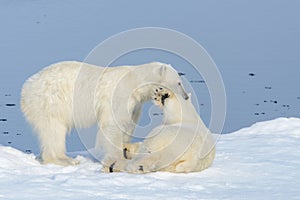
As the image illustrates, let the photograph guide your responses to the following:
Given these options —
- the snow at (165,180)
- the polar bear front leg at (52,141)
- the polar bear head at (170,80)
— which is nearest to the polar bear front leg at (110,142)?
the snow at (165,180)

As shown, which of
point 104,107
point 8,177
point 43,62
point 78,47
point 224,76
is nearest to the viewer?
point 8,177

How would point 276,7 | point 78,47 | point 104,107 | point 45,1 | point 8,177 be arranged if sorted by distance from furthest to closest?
point 45,1
point 276,7
point 78,47
point 104,107
point 8,177

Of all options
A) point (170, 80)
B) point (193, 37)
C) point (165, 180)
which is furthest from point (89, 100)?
point (193, 37)

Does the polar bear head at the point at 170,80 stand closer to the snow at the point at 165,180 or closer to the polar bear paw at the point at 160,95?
the polar bear paw at the point at 160,95

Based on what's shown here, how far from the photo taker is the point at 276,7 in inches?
914

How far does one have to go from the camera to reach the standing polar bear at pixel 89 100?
227 inches

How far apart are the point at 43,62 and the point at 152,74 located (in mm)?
9032

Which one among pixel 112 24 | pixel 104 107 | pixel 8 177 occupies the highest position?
pixel 112 24

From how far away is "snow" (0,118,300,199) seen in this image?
4633mm

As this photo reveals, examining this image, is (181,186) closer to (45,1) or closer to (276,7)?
(276,7)

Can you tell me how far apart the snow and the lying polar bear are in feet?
0.28

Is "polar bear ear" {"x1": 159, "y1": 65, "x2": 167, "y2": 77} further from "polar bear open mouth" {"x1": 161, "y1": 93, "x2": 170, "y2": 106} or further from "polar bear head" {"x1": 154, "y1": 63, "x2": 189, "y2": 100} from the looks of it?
"polar bear open mouth" {"x1": 161, "y1": 93, "x2": 170, "y2": 106}

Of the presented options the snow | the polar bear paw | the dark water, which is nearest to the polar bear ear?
the polar bear paw

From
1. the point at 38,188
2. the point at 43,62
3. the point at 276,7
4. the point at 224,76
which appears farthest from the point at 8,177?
the point at 276,7
